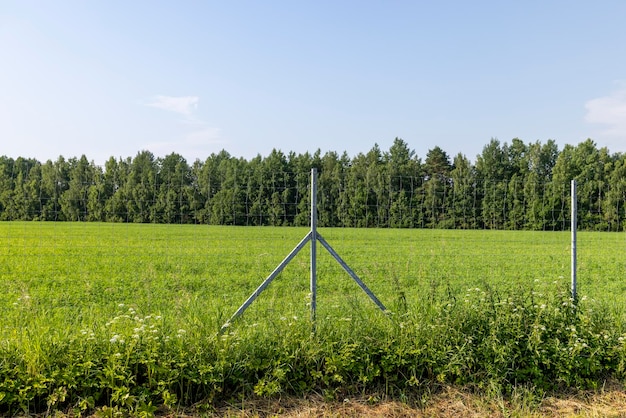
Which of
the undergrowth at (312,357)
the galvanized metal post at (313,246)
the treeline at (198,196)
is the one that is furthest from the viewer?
the treeline at (198,196)

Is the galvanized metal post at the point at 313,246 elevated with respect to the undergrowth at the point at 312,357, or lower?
elevated

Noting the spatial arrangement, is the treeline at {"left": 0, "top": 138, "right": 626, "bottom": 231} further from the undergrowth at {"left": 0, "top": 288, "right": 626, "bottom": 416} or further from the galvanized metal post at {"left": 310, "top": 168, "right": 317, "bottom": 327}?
the undergrowth at {"left": 0, "top": 288, "right": 626, "bottom": 416}

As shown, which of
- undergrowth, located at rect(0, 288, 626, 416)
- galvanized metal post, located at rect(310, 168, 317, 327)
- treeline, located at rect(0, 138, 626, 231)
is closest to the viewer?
undergrowth, located at rect(0, 288, 626, 416)

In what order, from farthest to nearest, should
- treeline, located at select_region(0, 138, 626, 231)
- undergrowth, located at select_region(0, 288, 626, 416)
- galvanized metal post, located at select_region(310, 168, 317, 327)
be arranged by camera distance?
treeline, located at select_region(0, 138, 626, 231)
galvanized metal post, located at select_region(310, 168, 317, 327)
undergrowth, located at select_region(0, 288, 626, 416)

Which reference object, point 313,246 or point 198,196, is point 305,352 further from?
point 198,196

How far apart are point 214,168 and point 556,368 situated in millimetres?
5595

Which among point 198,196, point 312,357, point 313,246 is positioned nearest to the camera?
point 312,357

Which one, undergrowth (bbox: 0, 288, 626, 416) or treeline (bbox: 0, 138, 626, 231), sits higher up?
treeline (bbox: 0, 138, 626, 231)

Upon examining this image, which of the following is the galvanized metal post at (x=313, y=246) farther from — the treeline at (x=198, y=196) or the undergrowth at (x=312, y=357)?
the treeline at (x=198, y=196)

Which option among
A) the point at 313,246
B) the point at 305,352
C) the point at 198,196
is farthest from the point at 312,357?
the point at 198,196

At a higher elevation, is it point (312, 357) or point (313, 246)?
point (313, 246)

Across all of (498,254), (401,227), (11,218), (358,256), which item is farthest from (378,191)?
(498,254)

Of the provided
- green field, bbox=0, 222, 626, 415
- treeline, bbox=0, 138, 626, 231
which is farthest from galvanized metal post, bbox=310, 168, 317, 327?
treeline, bbox=0, 138, 626, 231

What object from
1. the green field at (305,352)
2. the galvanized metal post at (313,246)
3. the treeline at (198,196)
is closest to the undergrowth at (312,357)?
the green field at (305,352)
